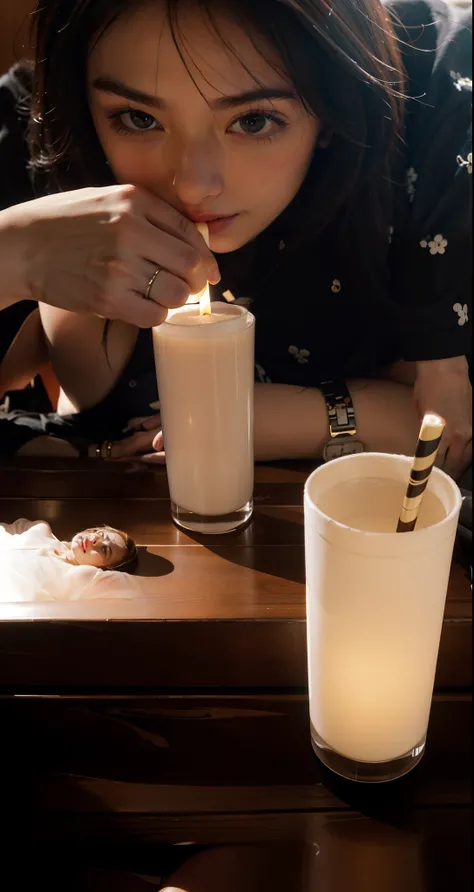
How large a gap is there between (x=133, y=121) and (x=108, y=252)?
0.53ft

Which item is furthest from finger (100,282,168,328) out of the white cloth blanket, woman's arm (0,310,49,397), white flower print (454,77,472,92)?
white flower print (454,77,472,92)

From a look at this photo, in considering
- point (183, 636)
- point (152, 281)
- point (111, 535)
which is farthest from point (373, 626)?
point (152, 281)

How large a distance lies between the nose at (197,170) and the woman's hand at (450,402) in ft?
1.26

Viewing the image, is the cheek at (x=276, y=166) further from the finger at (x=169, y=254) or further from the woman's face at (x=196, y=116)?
the finger at (x=169, y=254)

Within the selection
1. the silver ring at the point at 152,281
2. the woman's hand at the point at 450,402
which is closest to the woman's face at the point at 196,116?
the silver ring at the point at 152,281

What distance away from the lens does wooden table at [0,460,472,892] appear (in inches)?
18.6

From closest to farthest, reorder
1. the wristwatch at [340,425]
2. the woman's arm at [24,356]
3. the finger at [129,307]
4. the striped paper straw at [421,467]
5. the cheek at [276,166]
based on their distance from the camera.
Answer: the striped paper straw at [421,467] → the finger at [129,307] → the cheek at [276,166] → the wristwatch at [340,425] → the woman's arm at [24,356]

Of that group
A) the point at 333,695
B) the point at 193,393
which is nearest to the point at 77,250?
the point at 193,393

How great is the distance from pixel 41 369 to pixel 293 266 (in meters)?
0.43

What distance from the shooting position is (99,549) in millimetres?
625

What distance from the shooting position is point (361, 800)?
1.64 feet

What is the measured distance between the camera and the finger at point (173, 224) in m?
0.68

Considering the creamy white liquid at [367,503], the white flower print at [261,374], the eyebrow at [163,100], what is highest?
the eyebrow at [163,100]

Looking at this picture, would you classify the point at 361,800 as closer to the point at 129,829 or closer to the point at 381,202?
the point at 129,829
